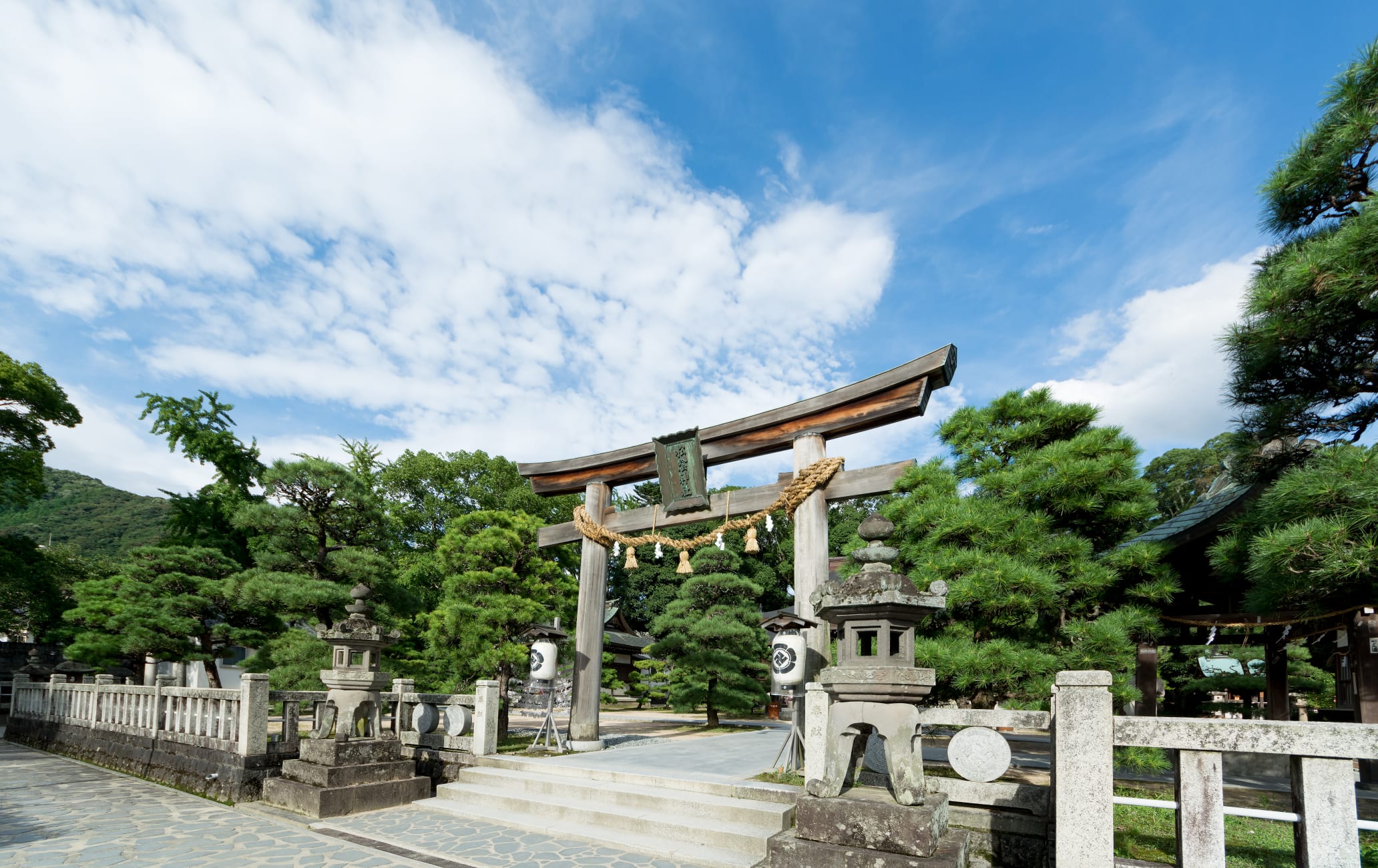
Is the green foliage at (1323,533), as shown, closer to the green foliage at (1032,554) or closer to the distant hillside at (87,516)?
the green foliage at (1032,554)

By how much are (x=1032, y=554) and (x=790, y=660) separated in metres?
3.15

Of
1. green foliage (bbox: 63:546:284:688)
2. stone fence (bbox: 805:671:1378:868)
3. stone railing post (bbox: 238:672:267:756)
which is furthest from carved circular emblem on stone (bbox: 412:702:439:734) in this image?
stone fence (bbox: 805:671:1378:868)

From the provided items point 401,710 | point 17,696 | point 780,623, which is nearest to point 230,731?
point 401,710

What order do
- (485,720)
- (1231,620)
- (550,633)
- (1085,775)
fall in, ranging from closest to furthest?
(1085,775) < (485,720) < (1231,620) < (550,633)

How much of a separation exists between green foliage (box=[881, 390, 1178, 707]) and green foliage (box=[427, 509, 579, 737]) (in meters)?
8.04

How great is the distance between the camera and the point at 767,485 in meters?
10.1

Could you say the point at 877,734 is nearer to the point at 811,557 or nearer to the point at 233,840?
the point at 811,557

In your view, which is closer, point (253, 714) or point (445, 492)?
point (253, 714)

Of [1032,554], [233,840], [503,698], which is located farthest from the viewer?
[503,698]

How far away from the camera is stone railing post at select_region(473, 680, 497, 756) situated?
958 cm

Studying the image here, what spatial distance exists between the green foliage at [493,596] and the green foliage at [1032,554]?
8.04m

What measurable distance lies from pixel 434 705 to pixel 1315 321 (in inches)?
438

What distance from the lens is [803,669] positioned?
8742 millimetres

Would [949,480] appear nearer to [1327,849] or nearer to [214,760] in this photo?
[1327,849]
